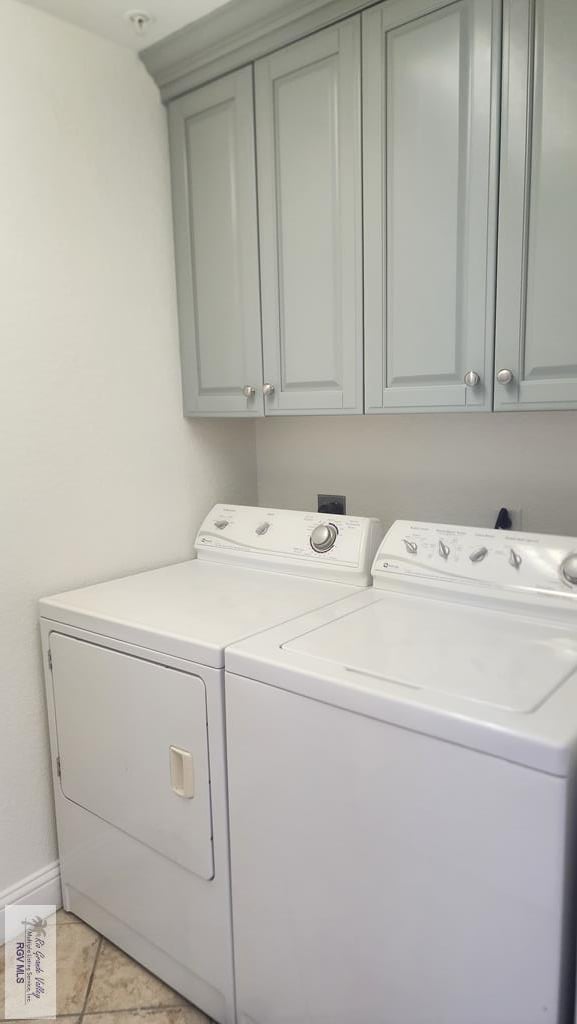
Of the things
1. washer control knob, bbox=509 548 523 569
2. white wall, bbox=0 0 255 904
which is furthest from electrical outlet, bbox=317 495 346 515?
washer control knob, bbox=509 548 523 569

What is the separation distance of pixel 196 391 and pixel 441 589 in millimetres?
985

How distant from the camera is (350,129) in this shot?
5.18 ft

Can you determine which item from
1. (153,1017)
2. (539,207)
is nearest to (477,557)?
(539,207)

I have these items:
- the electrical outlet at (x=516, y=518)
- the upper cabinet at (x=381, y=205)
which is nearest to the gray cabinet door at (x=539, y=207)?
the upper cabinet at (x=381, y=205)

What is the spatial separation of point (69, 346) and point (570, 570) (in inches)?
53.8

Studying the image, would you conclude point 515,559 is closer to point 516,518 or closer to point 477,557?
point 477,557

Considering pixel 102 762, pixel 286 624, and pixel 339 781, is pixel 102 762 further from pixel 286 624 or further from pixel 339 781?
pixel 339 781

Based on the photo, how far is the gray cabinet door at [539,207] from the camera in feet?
4.20

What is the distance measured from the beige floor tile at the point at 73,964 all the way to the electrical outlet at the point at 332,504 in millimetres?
1311

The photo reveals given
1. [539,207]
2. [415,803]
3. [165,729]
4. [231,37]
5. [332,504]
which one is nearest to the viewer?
[415,803]

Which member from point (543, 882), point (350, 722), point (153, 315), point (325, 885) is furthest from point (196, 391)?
point (543, 882)

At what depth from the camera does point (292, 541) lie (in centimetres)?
190

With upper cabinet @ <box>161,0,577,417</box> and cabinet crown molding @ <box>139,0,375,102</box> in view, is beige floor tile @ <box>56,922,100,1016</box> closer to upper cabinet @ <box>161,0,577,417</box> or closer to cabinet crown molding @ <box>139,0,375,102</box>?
upper cabinet @ <box>161,0,577,417</box>

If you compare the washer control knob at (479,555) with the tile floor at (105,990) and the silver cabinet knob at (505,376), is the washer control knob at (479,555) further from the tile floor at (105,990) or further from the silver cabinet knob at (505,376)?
the tile floor at (105,990)
